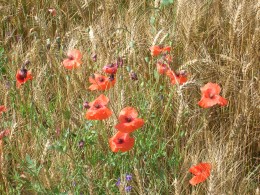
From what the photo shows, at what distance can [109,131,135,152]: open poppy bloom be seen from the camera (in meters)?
1.56

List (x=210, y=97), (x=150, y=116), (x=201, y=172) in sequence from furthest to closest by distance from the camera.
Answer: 1. (x=150, y=116)
2. (x=210, y=97)
3. (x=201, y=172)

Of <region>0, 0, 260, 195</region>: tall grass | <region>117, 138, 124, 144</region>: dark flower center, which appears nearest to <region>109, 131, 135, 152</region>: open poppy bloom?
<region>117, 138, 124, 144</region>: dark flower center

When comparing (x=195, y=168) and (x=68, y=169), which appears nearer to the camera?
(x=195, y=168)

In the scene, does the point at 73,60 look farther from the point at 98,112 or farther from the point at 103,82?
the point at 98,112

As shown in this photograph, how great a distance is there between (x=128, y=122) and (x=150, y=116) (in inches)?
10.5

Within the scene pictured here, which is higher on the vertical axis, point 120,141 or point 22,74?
point 22,74

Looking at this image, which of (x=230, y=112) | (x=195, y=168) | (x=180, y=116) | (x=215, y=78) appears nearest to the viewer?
(x=195, y=168)

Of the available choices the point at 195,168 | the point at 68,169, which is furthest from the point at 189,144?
the point at 68,169

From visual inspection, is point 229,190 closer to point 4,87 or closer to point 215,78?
point 215,78

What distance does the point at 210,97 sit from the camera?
174cm

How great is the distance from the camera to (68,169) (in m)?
1.75

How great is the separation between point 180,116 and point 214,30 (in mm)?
806

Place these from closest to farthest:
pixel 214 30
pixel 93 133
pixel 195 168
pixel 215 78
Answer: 1. pixel 195 168
2. pixel 93 133
3. pixel 215 78
4. pixel 214 30

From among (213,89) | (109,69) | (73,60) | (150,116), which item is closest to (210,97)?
(213,89)
